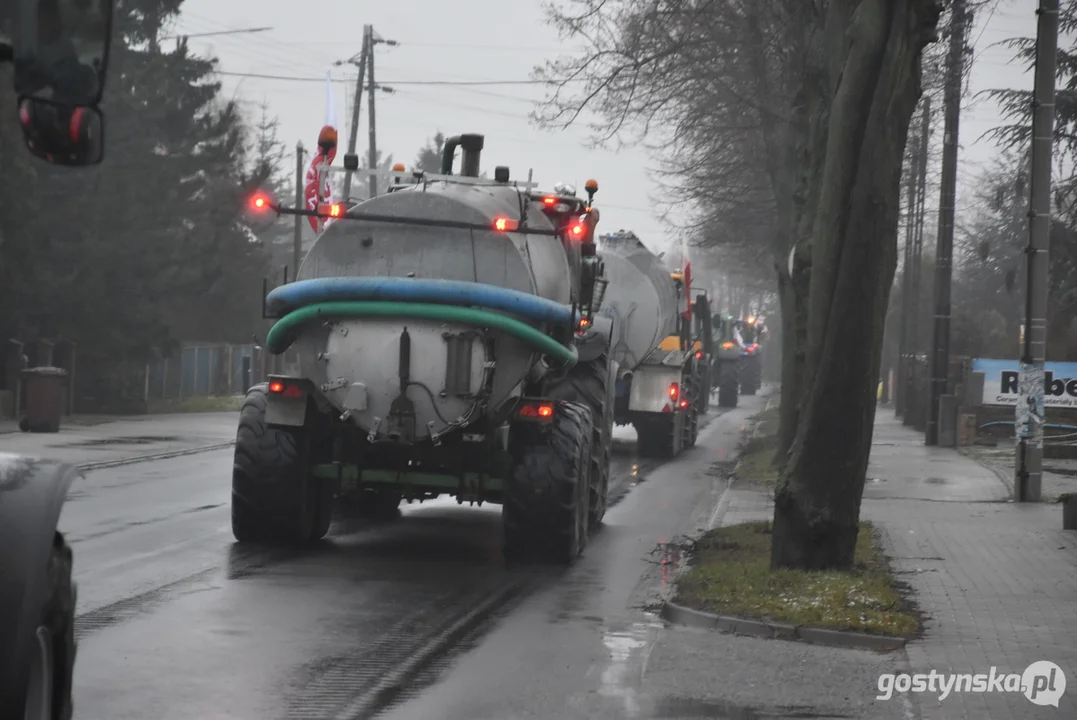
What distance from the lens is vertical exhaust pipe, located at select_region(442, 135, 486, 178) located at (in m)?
15.5

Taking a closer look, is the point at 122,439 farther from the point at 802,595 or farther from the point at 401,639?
the point at 401,639

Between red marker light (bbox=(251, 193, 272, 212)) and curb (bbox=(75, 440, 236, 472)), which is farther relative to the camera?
curb (bbox=(75, 440, 236, 472))

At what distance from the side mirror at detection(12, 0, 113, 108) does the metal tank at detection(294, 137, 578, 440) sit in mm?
7827

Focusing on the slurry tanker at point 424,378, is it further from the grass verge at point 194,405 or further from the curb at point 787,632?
the grass verge at point 194,405

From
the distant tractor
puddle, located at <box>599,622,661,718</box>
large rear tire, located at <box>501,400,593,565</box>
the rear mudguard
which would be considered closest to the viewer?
the rear mudguard

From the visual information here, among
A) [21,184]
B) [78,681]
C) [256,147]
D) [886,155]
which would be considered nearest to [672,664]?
[78,681]

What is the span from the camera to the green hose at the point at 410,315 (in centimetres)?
1236

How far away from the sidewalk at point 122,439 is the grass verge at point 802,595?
10.4m

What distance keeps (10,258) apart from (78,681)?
23817 millimetres

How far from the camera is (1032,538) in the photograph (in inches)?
604

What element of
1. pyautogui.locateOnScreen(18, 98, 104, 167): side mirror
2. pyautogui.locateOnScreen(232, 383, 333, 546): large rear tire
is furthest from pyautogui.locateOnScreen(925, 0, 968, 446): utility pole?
pyautogui.locateOnScreen(18, 98, 104, 167): side mirror

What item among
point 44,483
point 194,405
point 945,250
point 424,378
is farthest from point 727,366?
point 44,483

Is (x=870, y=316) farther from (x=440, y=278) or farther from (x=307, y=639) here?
(x=307, y=639)

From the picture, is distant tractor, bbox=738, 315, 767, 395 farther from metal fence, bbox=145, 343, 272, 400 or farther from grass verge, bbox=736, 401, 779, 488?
grass verge, bbox=736, 401, 779, 488
